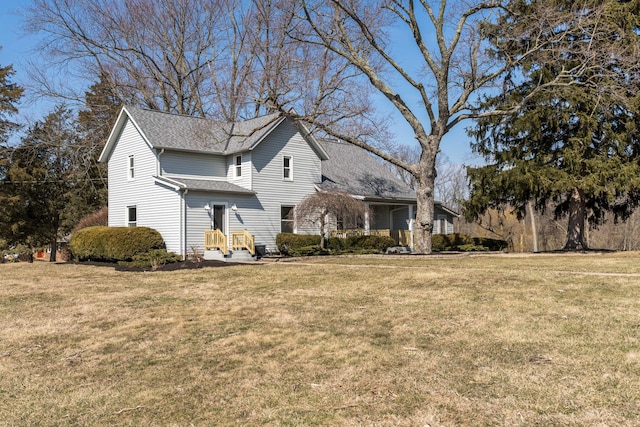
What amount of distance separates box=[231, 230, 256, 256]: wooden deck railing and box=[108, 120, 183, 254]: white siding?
2153 millimetres

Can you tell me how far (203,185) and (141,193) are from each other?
11.1 feet

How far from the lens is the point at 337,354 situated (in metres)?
6.04

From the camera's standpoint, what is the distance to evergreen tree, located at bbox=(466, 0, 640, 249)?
20203 mm

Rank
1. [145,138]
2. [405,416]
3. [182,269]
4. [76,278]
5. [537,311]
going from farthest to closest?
[145,138]
[182,269]
[76,278]
[537,311]
[405,416]

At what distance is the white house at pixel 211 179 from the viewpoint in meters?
22.0

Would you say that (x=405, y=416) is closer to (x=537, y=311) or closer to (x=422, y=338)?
(x=422, y=338)

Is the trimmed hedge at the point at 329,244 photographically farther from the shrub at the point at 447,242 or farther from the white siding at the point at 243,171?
the shrub at the point at 447,242

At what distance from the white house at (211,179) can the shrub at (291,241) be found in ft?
2.48

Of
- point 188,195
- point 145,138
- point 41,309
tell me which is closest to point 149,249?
point 188,195

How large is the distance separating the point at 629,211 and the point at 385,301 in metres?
20.6

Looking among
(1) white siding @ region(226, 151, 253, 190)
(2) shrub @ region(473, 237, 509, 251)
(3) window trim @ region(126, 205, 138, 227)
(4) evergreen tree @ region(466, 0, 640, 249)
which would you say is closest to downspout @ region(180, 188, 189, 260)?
(1) white siding @ region(226, 151, 253, 190)

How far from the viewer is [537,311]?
7633 millimetres

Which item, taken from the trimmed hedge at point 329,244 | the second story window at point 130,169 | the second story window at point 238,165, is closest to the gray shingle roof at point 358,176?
the trimmed hedge at point 329,244

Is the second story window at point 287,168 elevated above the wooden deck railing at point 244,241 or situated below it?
above
